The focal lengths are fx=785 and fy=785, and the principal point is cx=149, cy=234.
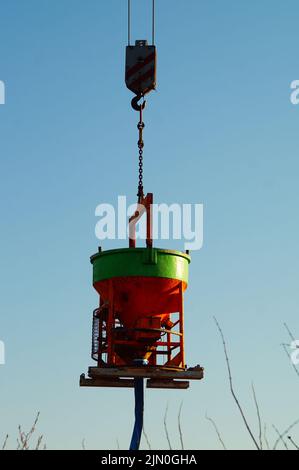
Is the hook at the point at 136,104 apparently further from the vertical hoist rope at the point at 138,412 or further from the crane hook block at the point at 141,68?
the vertical hoist rope at the point at 138,412

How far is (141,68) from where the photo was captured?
30.0 metres

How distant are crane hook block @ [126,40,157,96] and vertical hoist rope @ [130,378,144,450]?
11046 millimetres

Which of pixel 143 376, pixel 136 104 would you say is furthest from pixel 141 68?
pixel 143 376

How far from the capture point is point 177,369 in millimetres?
26781

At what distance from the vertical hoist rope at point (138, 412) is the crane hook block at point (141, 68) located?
11.0 metres

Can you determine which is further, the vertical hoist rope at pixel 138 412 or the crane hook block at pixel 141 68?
the crane hook block at pixel 141 68

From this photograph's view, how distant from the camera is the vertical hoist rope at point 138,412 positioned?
27.5 metres

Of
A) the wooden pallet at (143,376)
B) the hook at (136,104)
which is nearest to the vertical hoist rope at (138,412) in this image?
the wooden pallet at (143,376)
